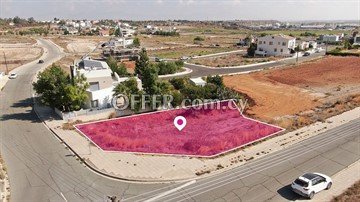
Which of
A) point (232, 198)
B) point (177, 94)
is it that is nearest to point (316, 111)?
point (177, 94)

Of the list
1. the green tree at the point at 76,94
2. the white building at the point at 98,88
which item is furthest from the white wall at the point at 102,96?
the green tree at the point at 76,94

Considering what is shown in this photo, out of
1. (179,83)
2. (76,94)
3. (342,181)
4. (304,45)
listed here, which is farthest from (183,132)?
(304,45)

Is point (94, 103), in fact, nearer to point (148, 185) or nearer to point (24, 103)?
point (24, 103)

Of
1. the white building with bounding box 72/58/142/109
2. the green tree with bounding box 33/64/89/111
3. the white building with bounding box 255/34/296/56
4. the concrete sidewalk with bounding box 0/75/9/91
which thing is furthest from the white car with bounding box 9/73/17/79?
the white building with bounding box 255/34/296/56

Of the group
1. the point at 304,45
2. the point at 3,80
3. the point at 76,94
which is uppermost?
the point at 304,45

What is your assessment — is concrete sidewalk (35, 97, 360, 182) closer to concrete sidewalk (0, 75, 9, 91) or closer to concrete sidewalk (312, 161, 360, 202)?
concrete sidewalk (312, 161, 360, 202)

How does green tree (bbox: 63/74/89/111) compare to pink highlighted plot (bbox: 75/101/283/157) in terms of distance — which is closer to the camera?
pink highlighted plot (bbox: 75/101/283/157)

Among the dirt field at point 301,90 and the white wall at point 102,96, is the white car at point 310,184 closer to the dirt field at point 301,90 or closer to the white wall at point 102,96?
the dirt field at point 301,90
